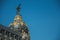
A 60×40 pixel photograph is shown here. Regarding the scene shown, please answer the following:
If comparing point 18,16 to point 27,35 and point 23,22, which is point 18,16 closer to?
point 23,22

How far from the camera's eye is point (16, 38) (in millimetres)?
63812

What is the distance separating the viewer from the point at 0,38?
57312 millimetres

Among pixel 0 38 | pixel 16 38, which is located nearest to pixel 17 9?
pixel 16 38

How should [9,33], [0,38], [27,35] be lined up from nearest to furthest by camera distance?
[0,38], [9,33], [27,35]

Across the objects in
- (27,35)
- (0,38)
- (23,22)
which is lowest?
(0,38)

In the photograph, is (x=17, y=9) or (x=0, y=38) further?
(x=17, y=9)

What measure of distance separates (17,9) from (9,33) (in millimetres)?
31441

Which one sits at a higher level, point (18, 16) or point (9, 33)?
point (18, 16)

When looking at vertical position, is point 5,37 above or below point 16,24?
below

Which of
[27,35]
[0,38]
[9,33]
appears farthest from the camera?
[27,35]

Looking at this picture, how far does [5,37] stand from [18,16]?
35170 millimetres

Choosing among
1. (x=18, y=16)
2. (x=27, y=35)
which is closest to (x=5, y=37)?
(x=27, y=35)

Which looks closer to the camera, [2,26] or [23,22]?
[2,26]

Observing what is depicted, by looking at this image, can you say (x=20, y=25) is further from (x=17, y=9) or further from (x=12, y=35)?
(x=12, y=35)
